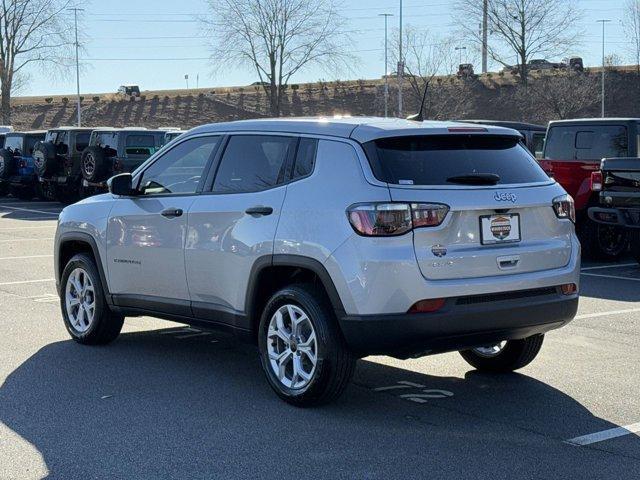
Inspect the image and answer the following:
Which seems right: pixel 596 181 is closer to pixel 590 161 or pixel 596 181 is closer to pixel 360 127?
pixel 590 161

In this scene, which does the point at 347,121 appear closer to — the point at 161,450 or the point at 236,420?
the point at 236,420

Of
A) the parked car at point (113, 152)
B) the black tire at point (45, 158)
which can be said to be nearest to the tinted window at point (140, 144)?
the parked car at point (113, 152)

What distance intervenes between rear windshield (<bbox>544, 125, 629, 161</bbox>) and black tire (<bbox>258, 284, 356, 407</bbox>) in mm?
9382

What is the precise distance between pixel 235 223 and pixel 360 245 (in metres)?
1.17

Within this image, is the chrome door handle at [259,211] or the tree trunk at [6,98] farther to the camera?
the tree trunk at [6,98]

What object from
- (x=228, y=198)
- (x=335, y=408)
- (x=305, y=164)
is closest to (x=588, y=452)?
(x=335, y=408)

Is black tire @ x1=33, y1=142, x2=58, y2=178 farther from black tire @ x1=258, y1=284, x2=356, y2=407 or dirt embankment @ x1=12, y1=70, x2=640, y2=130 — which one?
dirt embankment @ x1=12, y1=70, x2=640, y2=130

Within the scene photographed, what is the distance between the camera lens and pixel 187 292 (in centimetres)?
688

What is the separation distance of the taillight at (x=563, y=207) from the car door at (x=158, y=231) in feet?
7.77

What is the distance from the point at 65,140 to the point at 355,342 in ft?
72.7

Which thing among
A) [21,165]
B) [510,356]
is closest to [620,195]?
[510,356]

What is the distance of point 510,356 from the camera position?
6.87 meters

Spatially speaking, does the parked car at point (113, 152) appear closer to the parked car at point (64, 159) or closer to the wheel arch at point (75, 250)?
the parked car at point (64, 159)

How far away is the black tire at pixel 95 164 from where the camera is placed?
75.9 ft
